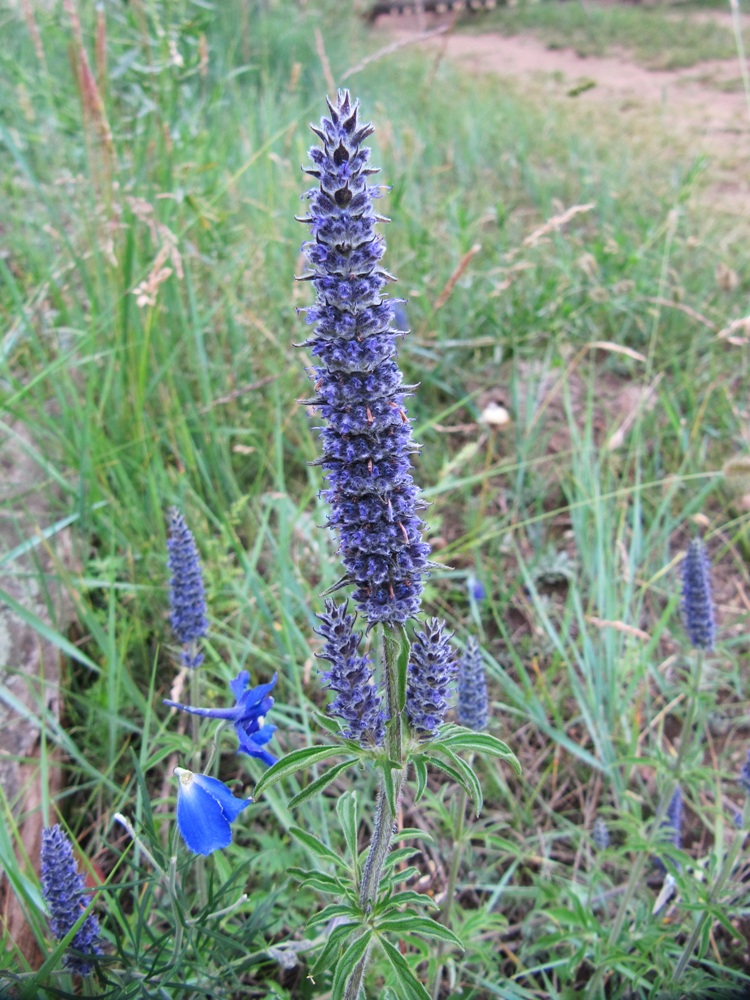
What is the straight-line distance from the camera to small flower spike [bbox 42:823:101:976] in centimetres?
155

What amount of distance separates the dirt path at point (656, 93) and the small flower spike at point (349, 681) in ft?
15.7

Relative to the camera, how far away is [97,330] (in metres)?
3.33

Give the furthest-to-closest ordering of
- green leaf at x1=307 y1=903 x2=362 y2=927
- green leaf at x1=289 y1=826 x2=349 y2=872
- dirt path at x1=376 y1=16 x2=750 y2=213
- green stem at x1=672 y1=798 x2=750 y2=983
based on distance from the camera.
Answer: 1. dirt path at x1=376 y1=16 x2=750 y2=213
2. green stem at x1=672 y1=798 x2=750 y2=983
3. green leaf at x1=289 y1=826 x2=349 y2=872
4. green leaf at x1=307 y1=903 x2=362 y2=927

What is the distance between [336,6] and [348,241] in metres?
11.2

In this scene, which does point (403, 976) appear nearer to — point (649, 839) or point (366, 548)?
point (366, 548)

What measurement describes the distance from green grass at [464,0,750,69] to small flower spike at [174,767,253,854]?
441 inches

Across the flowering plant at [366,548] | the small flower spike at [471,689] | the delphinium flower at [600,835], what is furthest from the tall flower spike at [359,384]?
the delphinium flower at [600,835]

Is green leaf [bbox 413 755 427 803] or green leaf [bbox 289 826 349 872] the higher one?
green leaf [bbox 413 755 427 803]

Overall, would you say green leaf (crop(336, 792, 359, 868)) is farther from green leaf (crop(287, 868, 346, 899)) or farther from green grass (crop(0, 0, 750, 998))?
green grass (crop(0, 0, 750, 998))

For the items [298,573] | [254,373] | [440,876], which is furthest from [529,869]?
[254,373]

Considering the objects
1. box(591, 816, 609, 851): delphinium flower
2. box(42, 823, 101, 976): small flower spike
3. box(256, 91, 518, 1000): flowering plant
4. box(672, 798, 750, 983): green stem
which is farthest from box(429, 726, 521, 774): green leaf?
box(591, 816, 609, 851): delphinium flower

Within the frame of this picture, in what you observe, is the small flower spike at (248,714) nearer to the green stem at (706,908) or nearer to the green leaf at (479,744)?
the green leaf at (479,744)

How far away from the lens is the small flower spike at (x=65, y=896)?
155 cm

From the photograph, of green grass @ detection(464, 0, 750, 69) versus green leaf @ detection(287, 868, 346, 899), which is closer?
green leaf @ detection(287, 868, 346, 899)
